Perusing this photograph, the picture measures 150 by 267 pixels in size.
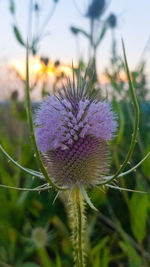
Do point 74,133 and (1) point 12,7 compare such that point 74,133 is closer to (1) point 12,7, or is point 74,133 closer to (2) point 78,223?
(2) point 78,223

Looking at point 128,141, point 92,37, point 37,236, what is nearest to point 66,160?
point 37,236

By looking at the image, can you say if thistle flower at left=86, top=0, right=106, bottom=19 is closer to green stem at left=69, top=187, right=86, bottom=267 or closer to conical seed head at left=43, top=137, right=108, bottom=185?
conical seed head at left=43, top=137, right=108, bottom=185

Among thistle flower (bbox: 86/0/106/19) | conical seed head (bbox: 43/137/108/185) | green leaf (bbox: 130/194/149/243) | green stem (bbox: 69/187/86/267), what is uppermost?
thistle flower (bbox: 86/0/106/19)

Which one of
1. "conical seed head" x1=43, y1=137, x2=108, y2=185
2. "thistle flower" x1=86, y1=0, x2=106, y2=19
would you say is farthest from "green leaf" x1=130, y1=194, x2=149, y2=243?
"thistle flower" x1=86, y1=0, x2=106, y2=19

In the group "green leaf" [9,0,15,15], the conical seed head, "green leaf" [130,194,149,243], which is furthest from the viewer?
"green leaf" [9,0,15,15]

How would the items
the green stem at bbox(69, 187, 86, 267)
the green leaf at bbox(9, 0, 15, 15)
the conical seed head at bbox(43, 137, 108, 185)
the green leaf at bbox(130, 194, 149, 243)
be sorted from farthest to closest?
1. the green leaf at bbox(9, 0, 15, 15)
2. the green leaf at bbox(130, 194, 149, 243)
3. the conical seed head at bbox(43, 137, 108, 185)
4. the green stem at bbox(69, 187, 86, 267)

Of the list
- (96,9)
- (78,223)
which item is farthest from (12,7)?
(78,223)

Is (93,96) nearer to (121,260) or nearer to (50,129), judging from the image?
(50,129)

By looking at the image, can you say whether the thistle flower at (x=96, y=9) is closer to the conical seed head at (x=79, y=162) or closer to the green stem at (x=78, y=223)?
the conical seed head at (x=79, y=162)
